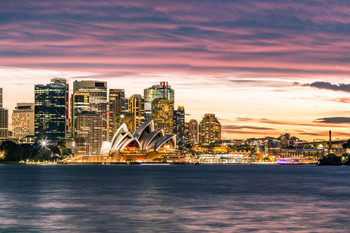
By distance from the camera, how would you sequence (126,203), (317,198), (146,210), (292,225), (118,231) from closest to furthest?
(118,231)
(292,225)
(146,210)
(126,203)
(317,198)

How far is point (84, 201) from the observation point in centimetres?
6394

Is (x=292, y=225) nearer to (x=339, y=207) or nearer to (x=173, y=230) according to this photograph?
(x=173, y=230)

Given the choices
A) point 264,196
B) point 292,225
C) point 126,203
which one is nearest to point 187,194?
point 264,196

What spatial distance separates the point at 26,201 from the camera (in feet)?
214

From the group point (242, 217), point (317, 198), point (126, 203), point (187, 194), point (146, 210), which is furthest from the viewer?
point (187, 194)

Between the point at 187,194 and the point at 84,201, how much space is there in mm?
15447

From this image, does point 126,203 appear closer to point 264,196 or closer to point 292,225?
point 264,196

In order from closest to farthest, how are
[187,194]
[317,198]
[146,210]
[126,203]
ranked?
[146,210] → [126,203] → [317,198] → [187,194]

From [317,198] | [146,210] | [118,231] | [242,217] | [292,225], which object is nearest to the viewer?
[118,231]

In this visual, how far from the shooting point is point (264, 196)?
71.4 meters

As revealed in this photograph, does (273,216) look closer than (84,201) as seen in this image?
Yes

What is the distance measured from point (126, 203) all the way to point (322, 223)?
74.0 feet

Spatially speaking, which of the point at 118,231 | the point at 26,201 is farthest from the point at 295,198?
the point at 118,231

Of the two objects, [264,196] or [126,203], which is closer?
[126,203]
